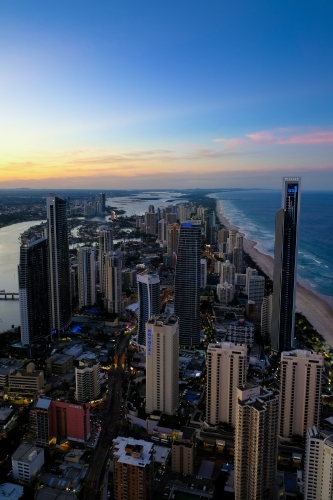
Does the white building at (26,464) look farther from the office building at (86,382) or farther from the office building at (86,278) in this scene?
the office building at (86,278)

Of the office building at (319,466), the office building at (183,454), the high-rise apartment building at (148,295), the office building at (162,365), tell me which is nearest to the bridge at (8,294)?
the high-rise apartment building at (148,295)

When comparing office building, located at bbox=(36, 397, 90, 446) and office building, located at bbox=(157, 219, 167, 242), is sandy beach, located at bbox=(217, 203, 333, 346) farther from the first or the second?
office building, located at bbox=(157, 219, 167, 242)

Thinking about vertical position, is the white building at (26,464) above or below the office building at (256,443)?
below

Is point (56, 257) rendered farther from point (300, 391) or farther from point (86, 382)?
point (300, 391)

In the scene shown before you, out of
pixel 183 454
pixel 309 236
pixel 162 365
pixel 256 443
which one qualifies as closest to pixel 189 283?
pixel 162 365

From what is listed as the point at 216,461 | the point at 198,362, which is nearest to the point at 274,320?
the point at 198,362

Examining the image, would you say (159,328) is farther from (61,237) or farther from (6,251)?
(6,251)
